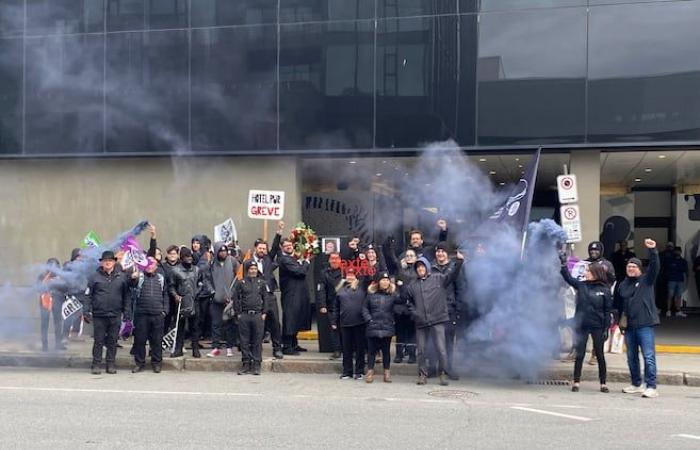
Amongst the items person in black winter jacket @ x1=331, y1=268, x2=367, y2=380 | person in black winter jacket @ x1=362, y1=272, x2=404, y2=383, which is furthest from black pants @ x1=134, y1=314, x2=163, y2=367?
person in black winter jacket @ x1=362, y1=272, x2=404, y2=383

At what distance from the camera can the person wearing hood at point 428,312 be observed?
9297mm

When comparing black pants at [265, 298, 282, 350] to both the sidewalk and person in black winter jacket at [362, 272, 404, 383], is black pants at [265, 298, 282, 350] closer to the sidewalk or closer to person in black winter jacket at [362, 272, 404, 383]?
the sidewalk

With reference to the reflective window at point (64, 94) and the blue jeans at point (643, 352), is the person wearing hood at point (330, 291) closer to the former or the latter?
the blue jeans at point (643, 352)

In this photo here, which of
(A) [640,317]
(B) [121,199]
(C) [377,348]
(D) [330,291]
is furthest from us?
(B) [121,199]

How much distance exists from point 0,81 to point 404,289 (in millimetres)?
10203

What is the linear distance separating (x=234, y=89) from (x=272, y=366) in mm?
6006

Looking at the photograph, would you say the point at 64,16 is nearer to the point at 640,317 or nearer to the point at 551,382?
the point at 551,382

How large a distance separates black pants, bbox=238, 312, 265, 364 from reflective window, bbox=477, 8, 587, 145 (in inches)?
218

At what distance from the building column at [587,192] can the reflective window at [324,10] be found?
4.73 metres

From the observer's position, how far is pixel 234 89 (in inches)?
546

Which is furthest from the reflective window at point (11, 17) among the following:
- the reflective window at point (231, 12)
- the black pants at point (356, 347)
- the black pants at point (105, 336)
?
the black pants at point (356, 347)

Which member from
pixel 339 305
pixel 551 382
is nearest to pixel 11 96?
pixel 339 305

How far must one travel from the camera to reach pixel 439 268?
32.0 ft

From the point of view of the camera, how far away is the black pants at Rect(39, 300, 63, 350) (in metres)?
11.1
